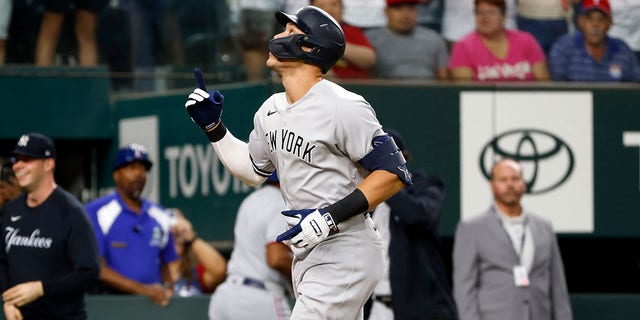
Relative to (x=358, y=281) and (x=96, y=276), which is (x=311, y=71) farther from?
(x=96, y=276)

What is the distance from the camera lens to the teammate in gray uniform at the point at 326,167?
18.0 feet

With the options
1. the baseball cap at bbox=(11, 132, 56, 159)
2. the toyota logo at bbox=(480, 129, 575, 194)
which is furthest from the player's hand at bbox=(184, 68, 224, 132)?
the toyota logo at bbox=(480, 129, 575, 194)

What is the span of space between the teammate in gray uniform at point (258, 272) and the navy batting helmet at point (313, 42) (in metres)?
2.63

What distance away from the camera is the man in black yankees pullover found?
7605mm

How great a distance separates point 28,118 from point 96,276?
4.15m

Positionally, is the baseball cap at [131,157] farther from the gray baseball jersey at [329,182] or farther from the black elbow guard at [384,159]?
the black elbow guard at [384,159]

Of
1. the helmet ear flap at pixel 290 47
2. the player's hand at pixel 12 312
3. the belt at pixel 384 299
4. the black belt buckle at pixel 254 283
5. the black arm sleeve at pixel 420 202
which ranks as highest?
the helmet ear flap at pixel 290 47

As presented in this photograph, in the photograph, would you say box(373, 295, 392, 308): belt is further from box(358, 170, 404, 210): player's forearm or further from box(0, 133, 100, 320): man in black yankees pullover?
box(358, 170, 404, 210): player's forearm

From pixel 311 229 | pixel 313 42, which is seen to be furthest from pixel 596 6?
pixel 311 229

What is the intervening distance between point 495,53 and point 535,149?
828 millimetres

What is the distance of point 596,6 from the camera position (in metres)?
10.4

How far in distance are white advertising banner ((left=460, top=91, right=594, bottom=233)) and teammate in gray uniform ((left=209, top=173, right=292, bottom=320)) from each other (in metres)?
2.47

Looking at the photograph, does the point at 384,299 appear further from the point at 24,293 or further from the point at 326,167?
the point at 326,167

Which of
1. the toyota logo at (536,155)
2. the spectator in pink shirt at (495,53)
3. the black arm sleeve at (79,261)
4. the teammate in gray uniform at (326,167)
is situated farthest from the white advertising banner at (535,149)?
the teammate in gray uniform at (326,167)
